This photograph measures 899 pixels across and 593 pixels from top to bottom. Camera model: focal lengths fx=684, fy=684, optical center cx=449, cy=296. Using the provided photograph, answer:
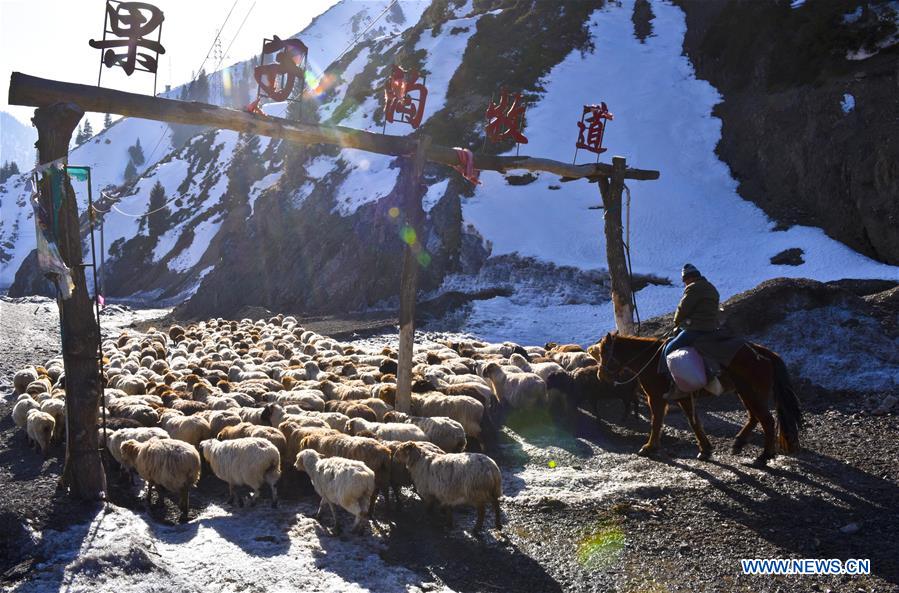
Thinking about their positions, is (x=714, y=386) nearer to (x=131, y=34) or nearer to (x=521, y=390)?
(x=521, y=390)

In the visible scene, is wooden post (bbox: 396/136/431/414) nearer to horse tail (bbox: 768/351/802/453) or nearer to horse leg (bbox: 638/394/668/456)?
horse leg (bbox: 638/394/668/456)

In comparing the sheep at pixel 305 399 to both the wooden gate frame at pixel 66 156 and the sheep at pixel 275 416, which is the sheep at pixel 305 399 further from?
Result: the wooden gate frame at pixel 66 156

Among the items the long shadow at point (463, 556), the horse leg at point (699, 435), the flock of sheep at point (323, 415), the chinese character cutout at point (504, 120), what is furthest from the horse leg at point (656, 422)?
the chinese character cutout at point (504, 120)

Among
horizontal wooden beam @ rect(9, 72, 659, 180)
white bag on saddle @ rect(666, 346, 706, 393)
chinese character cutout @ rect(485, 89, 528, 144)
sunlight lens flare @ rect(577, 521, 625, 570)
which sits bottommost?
sunlight lens flare @ rect(577, 521, 625, 570)

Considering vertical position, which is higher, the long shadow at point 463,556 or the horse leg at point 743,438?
the horse leg at point 743,438

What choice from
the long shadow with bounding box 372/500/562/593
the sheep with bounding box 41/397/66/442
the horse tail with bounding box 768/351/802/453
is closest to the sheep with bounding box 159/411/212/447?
the sheep with bounding box 41/397/66/442

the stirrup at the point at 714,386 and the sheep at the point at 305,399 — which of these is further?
the sheep at the point at 305,399

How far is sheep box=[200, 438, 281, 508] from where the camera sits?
29.9 ft

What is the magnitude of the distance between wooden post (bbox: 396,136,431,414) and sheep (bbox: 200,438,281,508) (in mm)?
3038

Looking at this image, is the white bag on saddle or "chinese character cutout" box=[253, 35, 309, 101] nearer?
the white bag on saddle

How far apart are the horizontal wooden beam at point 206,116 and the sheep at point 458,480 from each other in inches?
224

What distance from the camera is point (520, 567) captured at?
7469 millimetres

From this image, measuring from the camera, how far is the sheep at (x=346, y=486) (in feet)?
26.5

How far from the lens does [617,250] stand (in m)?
16.3
